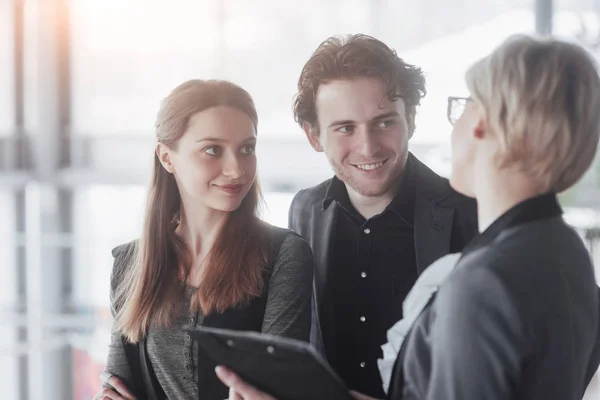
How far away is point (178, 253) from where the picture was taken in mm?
1656

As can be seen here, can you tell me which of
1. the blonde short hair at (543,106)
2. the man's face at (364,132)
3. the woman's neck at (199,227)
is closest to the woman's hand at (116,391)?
the woman's neck at (199,227)

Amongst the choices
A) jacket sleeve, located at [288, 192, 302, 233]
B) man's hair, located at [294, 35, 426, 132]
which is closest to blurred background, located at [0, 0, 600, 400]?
jacket sleeve, located at [288, 192, 302, 233]

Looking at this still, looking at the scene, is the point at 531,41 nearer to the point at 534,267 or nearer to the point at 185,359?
the point at 534,267

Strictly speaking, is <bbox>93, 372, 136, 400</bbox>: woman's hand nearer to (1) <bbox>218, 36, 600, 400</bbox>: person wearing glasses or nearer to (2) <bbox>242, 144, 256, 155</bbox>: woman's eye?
(2) <bbox>242, 144, 256, 155</bbox>: woman's eye

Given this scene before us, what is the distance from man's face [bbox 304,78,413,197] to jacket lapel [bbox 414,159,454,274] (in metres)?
0.07

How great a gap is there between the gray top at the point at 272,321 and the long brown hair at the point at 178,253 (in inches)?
1.1

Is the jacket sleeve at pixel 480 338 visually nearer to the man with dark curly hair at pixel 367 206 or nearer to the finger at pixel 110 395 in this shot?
the man with dark curly hair at pixel 367 206

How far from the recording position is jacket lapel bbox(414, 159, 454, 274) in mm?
1606

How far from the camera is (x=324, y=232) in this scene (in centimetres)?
173

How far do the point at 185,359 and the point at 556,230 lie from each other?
0.84 meters

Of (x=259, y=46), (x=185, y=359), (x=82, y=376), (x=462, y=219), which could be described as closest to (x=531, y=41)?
(x=462, y=219)

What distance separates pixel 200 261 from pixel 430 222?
53 cm

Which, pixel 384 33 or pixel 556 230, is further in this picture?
pixel 384 33

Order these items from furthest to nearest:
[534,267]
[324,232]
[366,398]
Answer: [324,232], [366,398], [534,267]
